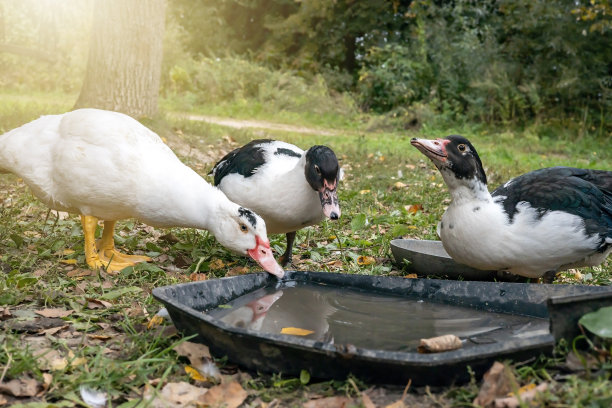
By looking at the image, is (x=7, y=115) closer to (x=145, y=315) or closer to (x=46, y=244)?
(x=46, y=244)

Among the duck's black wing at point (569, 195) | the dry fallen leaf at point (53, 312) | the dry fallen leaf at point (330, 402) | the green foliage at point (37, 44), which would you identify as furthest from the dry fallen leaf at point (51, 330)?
the green foliage at point (37, 44)

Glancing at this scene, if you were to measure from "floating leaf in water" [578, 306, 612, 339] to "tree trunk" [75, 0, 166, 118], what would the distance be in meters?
6.52

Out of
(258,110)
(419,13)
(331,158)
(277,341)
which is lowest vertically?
(258,110)

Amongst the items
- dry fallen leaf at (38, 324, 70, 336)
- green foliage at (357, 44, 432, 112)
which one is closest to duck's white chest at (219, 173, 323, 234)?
dry fallen leaf at (38, 324, 70, 336)

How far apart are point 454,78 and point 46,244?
12.1 metres

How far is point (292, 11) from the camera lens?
2062 centimetres

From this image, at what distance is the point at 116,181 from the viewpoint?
12.2 ft

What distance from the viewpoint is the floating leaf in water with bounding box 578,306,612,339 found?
Result: 224cm

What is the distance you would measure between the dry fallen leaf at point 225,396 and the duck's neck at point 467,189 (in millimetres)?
1717

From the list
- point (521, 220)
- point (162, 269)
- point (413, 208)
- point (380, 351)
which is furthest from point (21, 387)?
point (413, 208)

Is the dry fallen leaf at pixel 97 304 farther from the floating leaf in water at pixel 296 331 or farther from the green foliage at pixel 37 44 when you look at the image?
the green foliage at pixel 37 44

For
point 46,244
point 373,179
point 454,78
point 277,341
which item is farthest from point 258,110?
point 277,341

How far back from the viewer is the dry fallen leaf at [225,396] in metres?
2.32

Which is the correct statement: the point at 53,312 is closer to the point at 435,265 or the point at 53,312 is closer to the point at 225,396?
the point at 225,396
